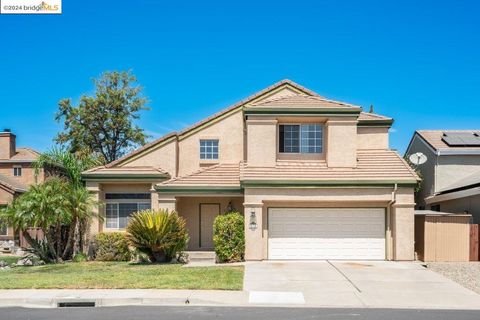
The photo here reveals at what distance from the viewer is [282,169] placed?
906 inches

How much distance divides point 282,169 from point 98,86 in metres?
26.7

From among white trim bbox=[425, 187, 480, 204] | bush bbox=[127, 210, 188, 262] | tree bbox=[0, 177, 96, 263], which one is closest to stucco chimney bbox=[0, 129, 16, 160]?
tree bbox=[0, 177, 96, 263]

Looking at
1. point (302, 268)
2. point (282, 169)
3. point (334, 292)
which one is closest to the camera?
point (334, 292)

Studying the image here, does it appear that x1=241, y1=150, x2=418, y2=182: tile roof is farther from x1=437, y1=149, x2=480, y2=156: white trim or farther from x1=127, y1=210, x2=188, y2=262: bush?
x1=437, y1=149, x2=480, y2=156: white trim

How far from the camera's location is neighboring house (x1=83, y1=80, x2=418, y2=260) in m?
22.0

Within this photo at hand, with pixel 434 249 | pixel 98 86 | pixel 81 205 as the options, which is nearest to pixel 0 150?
pixel 98 86

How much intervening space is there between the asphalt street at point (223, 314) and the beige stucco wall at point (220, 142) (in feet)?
46.6

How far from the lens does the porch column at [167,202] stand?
2350cm

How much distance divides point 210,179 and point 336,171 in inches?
209

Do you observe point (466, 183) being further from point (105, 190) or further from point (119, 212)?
point (105, 190)

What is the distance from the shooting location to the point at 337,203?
73.6 ft

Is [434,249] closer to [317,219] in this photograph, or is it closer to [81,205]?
[317,219]

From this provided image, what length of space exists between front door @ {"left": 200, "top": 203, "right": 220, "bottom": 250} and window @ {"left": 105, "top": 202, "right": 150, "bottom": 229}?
104 inches

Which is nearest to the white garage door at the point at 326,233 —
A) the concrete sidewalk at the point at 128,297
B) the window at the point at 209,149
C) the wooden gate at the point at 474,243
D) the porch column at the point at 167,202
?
the wooden gate at the point at 474,243
